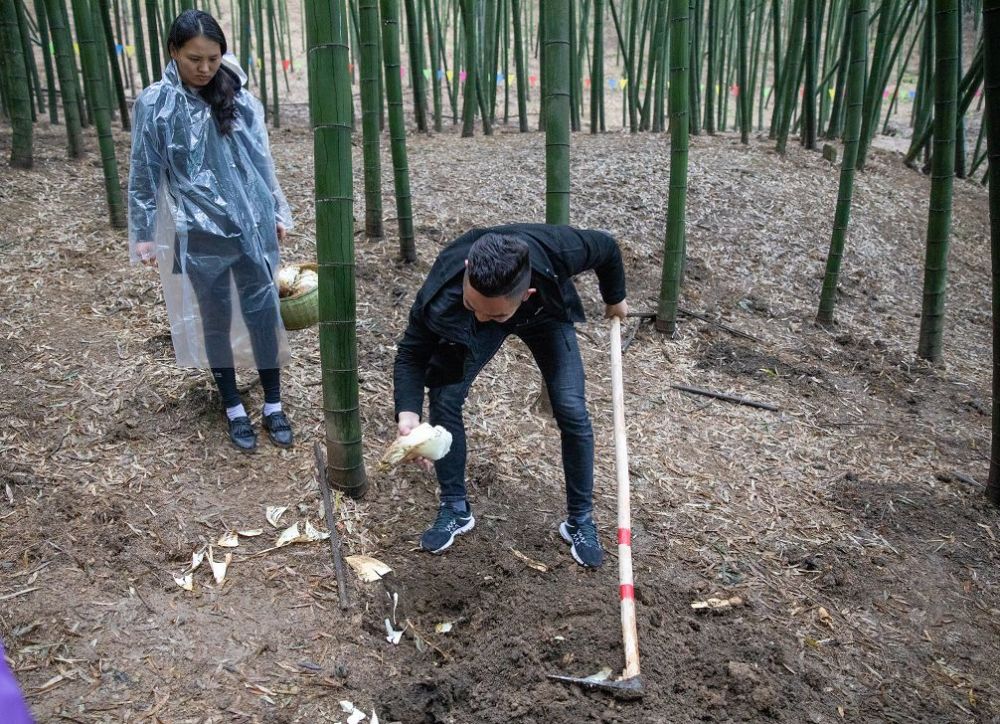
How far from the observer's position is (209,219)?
2.52m

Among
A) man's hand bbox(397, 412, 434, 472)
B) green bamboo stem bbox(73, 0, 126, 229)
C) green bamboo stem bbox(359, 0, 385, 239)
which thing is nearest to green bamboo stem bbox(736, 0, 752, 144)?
green bamboo stem bbox(359, 0, 385, 239)

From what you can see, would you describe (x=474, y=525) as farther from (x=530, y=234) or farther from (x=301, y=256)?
(x=301, y=256)

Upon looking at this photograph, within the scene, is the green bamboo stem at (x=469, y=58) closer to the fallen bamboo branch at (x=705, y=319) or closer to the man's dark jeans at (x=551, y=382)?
the fallen bamboo branch at (x=705, y=319)

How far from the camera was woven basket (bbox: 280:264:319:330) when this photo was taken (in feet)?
9.26

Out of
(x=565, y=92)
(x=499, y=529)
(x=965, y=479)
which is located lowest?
(x=965, y=479)

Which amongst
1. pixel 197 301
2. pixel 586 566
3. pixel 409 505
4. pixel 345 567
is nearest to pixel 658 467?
pixel 586 566

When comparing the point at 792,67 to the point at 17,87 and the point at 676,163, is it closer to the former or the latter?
the point at 676,163

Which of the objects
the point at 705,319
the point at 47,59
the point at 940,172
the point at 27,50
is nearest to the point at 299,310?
the point at 705,319

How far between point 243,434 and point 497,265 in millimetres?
1528

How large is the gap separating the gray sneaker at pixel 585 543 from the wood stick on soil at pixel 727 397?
156cm

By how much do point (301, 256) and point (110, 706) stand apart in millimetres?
3061

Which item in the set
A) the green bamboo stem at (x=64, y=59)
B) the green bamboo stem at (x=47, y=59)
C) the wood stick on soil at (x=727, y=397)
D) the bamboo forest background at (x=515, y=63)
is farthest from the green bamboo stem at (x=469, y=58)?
the wood stick on soil at (x=727, y=397)

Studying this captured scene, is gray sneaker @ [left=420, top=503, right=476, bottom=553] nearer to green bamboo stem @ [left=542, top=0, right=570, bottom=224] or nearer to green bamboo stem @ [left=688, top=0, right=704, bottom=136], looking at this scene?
green bamboo stem @ [left=542, top=0, right=570, bottom=224]

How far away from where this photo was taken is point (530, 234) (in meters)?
2.17
